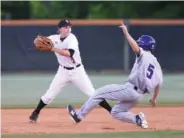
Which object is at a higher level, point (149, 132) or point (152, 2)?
point (149, 132)

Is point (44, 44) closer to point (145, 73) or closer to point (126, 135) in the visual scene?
point (145, 73)

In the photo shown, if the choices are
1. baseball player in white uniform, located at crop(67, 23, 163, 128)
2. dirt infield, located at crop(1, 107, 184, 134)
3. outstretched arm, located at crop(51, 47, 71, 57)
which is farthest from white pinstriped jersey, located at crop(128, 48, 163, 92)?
outstretched arm, located at crop(51, 47, 71, 57)

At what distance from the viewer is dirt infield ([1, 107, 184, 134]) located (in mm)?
9492

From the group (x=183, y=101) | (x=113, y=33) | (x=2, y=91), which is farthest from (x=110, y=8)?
(x=183, y=101)

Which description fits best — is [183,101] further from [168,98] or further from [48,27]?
[48,27]

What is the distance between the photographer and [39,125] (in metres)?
10.1

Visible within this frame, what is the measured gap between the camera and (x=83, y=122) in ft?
34.3

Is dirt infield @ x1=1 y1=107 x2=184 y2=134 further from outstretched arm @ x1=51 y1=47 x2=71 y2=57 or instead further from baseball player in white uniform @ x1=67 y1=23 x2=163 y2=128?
outstretched arm @ x1=51 y1=47 x2=71 y2=57

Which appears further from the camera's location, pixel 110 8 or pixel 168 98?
pixel 110 8

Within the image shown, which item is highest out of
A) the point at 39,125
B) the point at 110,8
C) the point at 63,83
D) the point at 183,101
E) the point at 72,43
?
the point at 72,43

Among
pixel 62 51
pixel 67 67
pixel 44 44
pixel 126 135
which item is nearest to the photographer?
pixel 126 135

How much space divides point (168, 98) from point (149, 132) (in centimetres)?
636

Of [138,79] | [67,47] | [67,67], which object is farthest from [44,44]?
[138,79]

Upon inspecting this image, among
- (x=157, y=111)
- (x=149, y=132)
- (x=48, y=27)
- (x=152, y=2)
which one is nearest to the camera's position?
(x=149, y=132)
